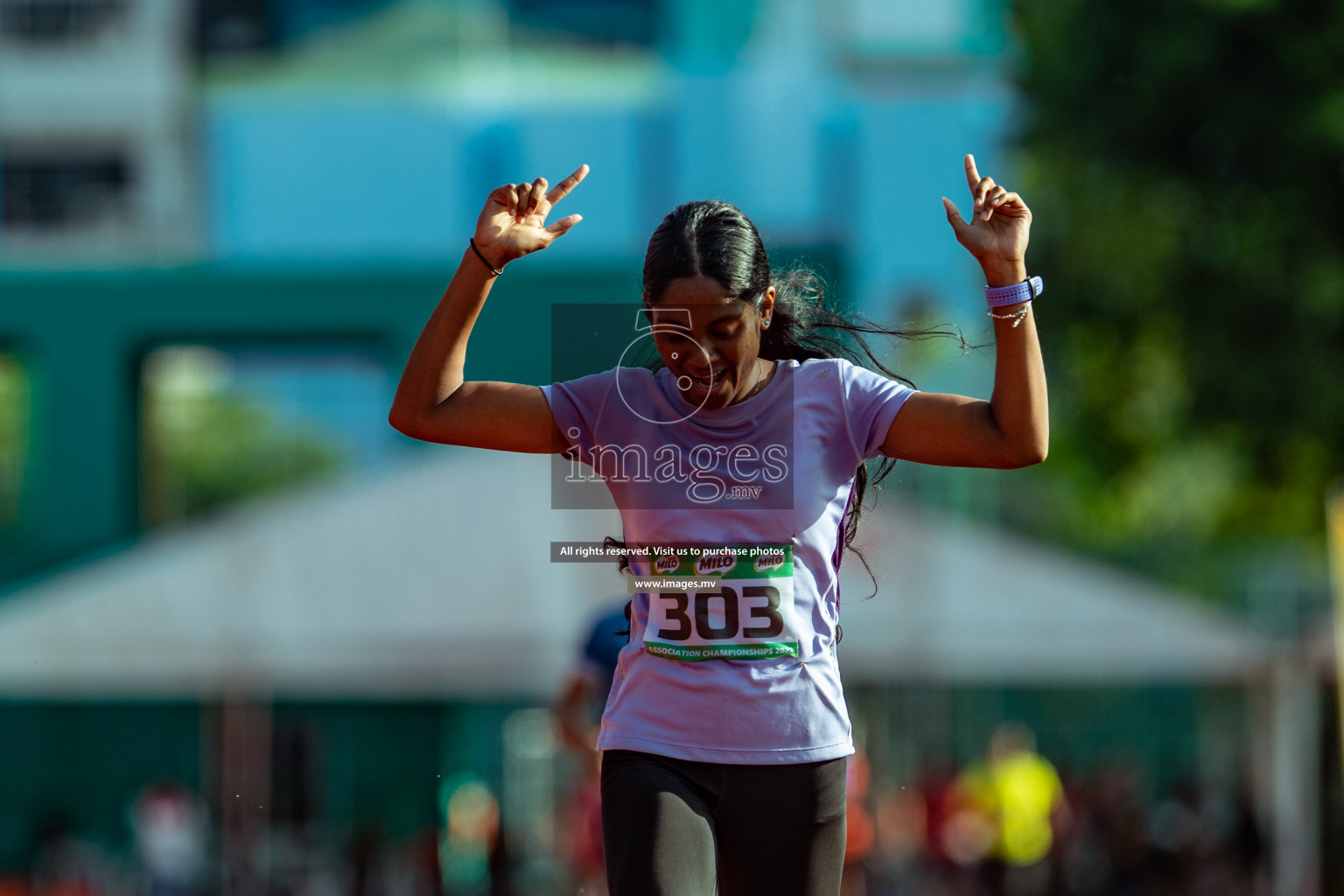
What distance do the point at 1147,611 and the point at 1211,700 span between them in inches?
439

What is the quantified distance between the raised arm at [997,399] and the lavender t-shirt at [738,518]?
58 millimetres

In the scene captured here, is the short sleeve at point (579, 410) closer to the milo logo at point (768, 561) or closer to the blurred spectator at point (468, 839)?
the milo logo at point (768, 561)

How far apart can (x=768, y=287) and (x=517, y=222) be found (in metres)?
0.40

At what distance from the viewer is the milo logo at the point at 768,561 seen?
8.17ft

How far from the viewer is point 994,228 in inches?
99.1

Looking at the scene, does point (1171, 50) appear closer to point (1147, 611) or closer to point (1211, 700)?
point (1147, 611)

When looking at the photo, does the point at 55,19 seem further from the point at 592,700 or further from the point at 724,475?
the point at 724,475

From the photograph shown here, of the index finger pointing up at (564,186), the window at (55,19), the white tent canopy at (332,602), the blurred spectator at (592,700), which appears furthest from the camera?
the window at (55,19)

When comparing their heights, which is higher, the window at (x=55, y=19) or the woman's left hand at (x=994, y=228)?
the window at (x=55, y=19)

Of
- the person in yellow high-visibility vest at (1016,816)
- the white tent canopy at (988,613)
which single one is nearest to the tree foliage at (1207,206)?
the person in yellow high-visibility vest at (1016,816)

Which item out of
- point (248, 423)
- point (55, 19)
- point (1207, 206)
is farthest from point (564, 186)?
point (248, 423)

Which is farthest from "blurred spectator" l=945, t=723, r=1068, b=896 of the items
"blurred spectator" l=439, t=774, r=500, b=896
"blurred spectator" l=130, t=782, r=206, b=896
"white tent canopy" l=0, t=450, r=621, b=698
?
"blurred spectator" l=130, t=782, r=206, b=896

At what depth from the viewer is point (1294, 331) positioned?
38.8ft

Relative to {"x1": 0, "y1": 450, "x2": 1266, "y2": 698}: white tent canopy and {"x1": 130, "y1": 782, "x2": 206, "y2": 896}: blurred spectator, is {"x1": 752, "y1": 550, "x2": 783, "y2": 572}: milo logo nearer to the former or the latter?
{"x1": 0, "y1": 450, "x2": 1266, "y2": 698}: white tent canopy
